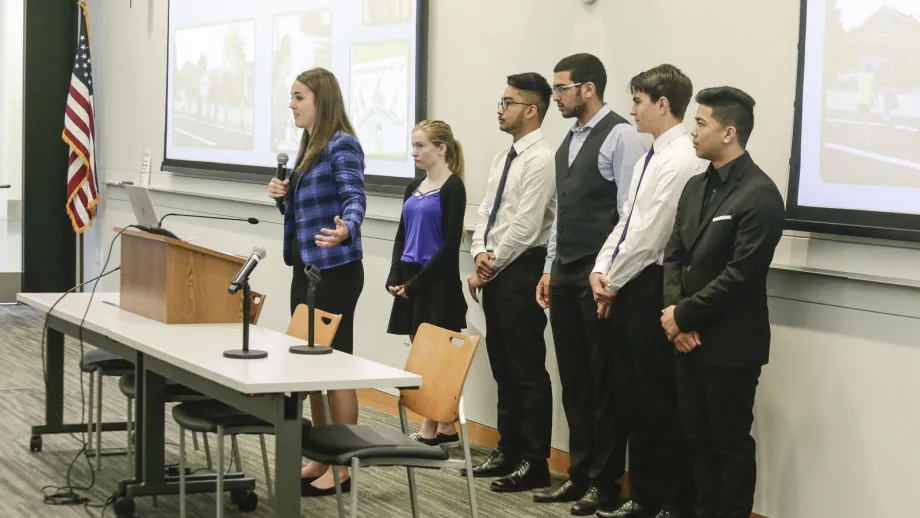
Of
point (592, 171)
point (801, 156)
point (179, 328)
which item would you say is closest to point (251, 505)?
point (179, 328)

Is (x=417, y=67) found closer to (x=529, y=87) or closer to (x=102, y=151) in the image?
(x=529, y=87)

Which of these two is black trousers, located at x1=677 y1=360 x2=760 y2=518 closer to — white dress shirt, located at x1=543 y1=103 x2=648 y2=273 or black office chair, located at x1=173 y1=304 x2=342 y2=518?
white dress shirt, located at x1=543 y1=103 x2=648 y2=273

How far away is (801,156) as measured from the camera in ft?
12.8

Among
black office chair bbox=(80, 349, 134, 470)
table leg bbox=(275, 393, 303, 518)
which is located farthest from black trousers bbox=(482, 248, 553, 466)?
table leg bbox=(275, 393, 303, 518)

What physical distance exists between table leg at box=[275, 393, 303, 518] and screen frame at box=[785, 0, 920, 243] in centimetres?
188

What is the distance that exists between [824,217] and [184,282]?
228 cm

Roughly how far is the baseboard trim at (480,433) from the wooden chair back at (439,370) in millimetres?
791

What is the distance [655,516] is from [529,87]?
6.00ft

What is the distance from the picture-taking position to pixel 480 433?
554 cm

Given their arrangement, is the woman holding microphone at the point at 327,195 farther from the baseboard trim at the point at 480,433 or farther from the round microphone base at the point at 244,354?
the round microphone base at the point at 244,354

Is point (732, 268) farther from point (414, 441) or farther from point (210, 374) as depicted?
point (210, 374)

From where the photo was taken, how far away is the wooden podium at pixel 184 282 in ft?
13.4

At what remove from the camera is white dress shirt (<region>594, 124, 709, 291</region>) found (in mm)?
3893

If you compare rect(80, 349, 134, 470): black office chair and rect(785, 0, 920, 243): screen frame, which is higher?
rect(785, 0, 920, 243): screen frame
